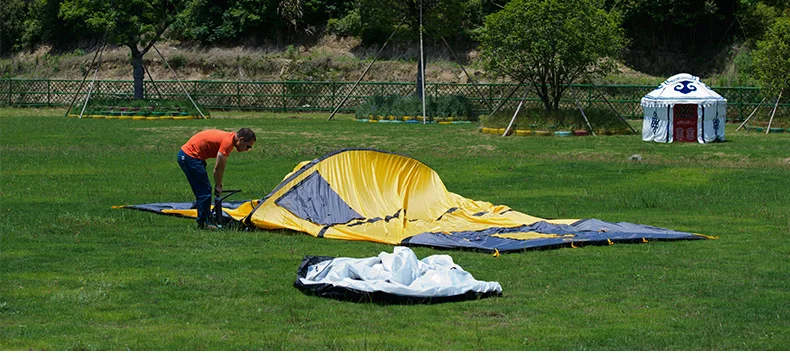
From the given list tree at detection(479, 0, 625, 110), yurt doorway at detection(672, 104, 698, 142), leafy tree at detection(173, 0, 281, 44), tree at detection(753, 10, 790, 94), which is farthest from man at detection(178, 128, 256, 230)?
leafy tree at detection(173, 0, 281, 44)

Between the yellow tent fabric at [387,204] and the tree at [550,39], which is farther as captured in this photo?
the tree at [550,39]

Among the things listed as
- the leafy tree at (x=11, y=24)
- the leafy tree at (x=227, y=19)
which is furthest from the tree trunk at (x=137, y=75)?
the leafy tree at (x=11, y=24)

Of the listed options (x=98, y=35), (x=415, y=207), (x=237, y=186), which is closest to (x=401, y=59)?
(x=98, y=35)

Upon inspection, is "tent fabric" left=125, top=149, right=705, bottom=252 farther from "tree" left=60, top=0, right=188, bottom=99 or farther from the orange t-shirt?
"tree" left=60, top=0, right=188, bottom=99

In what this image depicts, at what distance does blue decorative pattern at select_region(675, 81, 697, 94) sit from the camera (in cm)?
3581

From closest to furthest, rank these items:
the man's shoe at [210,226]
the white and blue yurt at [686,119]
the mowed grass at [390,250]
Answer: the mowed grass at [390,250] < the man's shoe at [210,226] < the white and blue yurt at [686,119]

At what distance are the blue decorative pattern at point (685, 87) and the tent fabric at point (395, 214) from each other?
20910 mm

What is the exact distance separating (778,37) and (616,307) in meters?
33.8

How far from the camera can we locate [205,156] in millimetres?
15164

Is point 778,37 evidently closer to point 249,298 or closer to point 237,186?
point 237,186

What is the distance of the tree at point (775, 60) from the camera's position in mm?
40594

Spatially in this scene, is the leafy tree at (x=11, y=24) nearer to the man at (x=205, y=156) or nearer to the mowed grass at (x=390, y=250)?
the mowed grass at (x=390, y=250)

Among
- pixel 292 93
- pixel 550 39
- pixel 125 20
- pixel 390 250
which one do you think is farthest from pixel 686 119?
pixel 125 20

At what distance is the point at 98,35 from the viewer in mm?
81188
